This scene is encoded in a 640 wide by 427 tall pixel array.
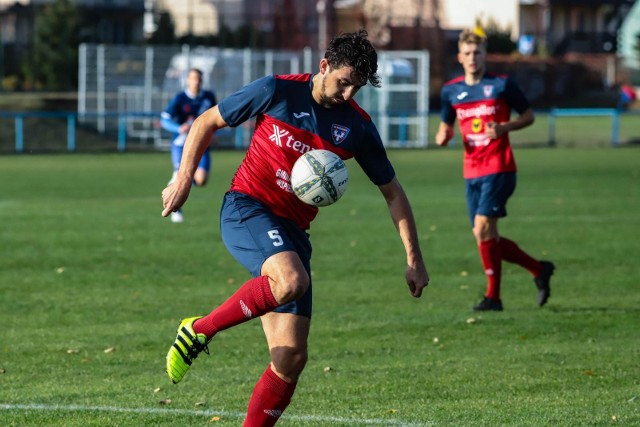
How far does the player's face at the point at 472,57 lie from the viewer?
11039 mm

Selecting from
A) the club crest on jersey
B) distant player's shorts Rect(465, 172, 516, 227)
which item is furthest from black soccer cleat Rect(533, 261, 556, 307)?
the club crest on jersey

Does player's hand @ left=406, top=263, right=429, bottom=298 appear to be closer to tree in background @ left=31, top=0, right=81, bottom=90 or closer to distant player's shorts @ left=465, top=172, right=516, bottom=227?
distant player's shorts @ left=465, top=172, right=516, bottom=227

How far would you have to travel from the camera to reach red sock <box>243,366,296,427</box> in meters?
6.11

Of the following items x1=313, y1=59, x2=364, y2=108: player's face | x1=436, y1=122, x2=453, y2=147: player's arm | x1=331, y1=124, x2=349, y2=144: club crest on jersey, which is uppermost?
x1=313, y1=59, x2=364, y2=108: player's face

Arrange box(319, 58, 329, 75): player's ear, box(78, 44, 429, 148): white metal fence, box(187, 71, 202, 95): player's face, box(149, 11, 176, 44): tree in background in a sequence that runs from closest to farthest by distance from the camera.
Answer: box(319, 58, 329, 75): player's ear → box(187, 71, 202, 95): player's face → box(78, 44, 429, 148): white metal fence → box(149, 11, 176, 44): tree in background

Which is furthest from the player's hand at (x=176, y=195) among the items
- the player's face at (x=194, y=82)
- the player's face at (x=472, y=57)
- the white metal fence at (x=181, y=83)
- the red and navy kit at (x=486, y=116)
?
the white metal fence at (x=181, y=83)

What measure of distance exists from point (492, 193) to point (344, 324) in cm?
189

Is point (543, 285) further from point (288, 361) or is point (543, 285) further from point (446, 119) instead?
point (288, 361)

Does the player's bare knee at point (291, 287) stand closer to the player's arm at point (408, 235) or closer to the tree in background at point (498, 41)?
the player's arm at point (408, 235)

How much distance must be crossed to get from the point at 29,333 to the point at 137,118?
29032mm

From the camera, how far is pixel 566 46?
7925 centimetres

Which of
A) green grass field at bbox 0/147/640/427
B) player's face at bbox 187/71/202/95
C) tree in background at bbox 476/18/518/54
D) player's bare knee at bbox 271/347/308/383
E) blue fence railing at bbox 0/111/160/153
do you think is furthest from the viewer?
tree in background at bbox 476/18/518/54

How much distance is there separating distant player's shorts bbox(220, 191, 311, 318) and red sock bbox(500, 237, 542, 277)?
5.25m

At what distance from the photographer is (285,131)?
6.36 metres
